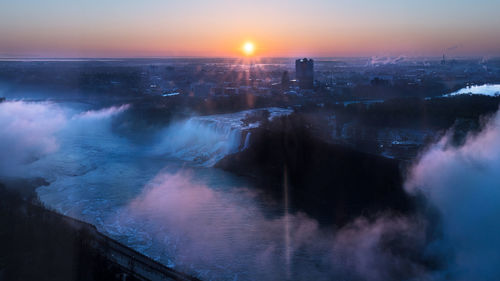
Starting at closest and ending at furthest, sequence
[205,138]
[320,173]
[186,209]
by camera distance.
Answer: [186,209], [320,173], [205,138]

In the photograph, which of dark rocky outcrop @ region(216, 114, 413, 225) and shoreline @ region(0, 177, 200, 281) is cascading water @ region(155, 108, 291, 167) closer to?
dark rocky outcrop @ region(216, 114, 413, 225)

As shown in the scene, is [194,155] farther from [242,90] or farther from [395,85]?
[395,85]

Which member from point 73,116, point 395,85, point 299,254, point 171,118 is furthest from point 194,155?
point 395,85

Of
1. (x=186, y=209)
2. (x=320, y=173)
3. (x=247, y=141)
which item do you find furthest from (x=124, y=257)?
(x=247, y=141)

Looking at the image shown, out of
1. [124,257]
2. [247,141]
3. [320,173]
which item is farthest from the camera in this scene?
[247,141]

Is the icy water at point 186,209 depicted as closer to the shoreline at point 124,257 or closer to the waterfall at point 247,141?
the waterfall at point 247,141

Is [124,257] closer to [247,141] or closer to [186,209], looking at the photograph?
[186,209]

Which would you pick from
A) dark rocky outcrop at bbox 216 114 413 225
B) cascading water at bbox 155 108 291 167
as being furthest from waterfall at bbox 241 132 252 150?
dark rocky outcrop at bbox 216 114 413 225
